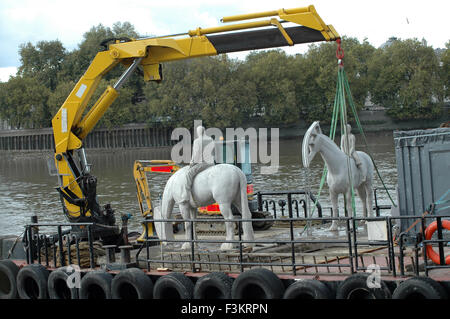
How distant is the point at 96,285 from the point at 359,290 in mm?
4617

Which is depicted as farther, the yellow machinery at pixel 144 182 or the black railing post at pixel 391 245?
the yellow machinery at pixel 144 182

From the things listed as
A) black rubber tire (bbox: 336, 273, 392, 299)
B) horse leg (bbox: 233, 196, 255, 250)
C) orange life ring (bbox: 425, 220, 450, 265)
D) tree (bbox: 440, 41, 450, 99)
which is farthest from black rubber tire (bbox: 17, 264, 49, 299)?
tree (bbox: 440, 41, 450, 99)

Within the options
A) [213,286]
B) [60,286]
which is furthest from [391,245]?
[60,286]

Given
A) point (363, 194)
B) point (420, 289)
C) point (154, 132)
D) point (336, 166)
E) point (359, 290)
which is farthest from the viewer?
point (154, 132)

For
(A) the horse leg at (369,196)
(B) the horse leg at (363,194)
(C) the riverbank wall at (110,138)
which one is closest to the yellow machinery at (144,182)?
(B) the horse leg at (363,194)

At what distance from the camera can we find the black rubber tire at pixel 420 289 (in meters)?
8.73

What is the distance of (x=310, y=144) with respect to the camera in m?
13.9

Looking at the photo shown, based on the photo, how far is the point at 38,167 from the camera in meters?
56.0

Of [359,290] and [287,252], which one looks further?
[287,252]

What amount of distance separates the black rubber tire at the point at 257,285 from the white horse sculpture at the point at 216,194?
2.01m

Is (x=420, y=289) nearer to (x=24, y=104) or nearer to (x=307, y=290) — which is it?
(x=307, y=290)

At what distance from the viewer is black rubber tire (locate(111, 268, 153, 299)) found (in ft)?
36.2

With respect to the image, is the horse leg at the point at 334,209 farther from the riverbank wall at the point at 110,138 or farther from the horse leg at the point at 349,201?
the riverbank wall at the point at 110,138

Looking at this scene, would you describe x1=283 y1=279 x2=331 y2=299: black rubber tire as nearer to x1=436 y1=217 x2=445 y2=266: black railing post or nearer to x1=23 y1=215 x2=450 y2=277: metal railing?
x1=23 y1=215 x2=450 y2=277: metal railing
